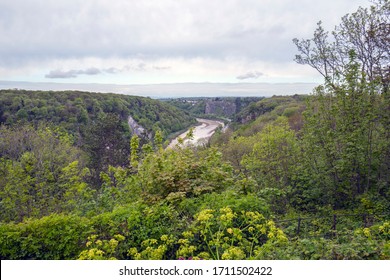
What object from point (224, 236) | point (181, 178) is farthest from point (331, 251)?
point (181, 178)

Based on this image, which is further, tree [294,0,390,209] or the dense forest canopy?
tree [294,0,390,209]

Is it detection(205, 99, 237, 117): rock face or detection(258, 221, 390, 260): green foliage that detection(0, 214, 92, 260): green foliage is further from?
detection(205, 99, 237, 117): rock face

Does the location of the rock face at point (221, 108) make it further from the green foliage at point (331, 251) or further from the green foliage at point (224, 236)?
the green foliage at point (331, 251)

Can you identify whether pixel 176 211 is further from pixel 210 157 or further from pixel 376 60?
pixel 376 60

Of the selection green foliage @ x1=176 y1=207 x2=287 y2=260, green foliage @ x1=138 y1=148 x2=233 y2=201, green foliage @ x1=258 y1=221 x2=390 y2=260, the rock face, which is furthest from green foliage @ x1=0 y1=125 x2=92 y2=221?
the rock face

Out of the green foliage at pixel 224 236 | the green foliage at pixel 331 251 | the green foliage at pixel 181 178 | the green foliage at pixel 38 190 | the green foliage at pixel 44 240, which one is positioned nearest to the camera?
the green foliage at pixel 331 251

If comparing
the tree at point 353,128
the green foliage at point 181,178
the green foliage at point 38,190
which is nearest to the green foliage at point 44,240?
the green foliage at point 181,178
